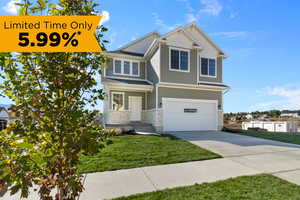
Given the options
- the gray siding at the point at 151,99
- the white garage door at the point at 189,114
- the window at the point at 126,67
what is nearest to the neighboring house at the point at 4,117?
the gray siding at the point at 151,99

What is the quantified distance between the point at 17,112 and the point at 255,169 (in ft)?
18.3

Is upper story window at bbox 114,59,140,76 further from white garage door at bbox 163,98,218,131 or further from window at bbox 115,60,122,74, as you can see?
white garage door at bbox 163,98,218,131

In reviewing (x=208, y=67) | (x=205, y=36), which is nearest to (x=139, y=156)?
(x=208, y=67)

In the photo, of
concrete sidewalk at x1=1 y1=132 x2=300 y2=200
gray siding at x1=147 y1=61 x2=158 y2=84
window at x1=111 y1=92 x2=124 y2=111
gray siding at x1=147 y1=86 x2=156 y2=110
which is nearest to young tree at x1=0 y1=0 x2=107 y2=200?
concrete sidewalk at x1=1 y1=132 x2=300 y2=200

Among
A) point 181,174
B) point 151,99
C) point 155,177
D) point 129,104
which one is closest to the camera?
point 155,177

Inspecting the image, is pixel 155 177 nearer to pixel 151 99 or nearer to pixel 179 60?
pixel 151 99

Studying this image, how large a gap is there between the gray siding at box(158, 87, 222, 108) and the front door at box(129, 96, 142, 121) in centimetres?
274

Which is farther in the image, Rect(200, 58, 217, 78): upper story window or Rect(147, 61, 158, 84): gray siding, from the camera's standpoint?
Rect(200, 58, 217, 78): upper story window

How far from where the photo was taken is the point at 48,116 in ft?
5.83

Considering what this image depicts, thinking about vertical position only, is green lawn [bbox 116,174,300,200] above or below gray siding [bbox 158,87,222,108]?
below

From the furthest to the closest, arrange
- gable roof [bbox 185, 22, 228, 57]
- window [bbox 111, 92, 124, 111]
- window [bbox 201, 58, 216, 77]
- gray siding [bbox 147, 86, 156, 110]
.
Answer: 1. gable roof [bbox 185, 22, 228, 57]
2. window [bbox 201, 58, 216, 77]
3. window [bbox 111, 92, 124, 111]
4. gray siding [bbox 147, 86, 156, 110]

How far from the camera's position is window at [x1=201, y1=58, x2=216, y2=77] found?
13.0 meters

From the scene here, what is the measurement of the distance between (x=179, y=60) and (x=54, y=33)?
10184 millimetres

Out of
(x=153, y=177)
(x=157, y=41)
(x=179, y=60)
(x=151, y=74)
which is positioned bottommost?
(x=153, y=177)
